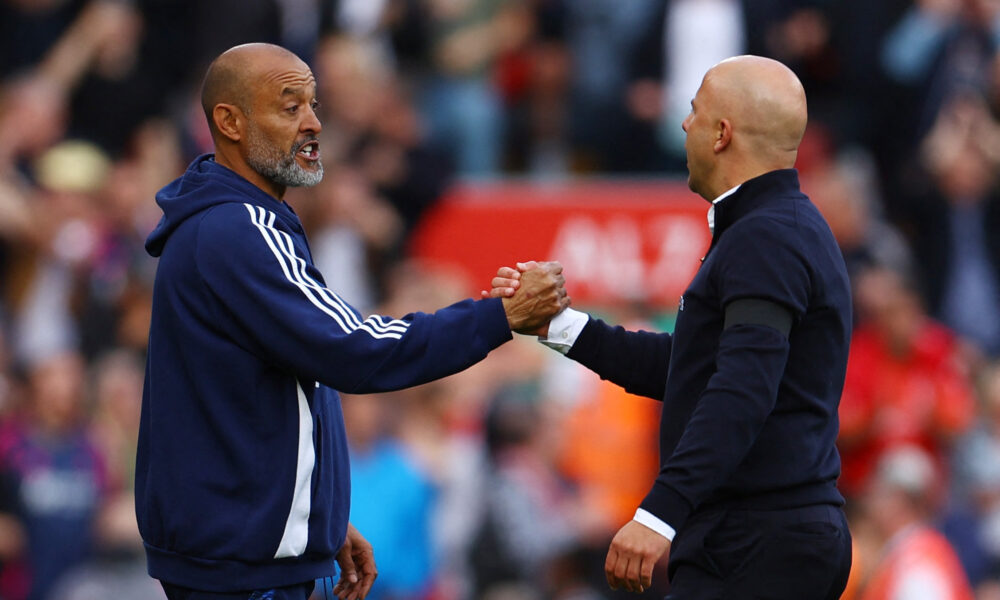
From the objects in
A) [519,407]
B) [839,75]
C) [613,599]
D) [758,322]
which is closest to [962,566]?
[613,599]

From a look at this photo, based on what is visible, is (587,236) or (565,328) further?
(587,236)

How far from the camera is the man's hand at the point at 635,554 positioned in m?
4.16

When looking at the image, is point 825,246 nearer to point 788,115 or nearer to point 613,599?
point 788,115

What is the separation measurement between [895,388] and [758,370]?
16.8 ft

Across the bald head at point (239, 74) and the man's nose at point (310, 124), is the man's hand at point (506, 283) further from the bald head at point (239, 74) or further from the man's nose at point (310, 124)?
the bald head at point (239, 74)

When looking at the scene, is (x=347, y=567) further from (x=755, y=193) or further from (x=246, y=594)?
(x=755, y=193)

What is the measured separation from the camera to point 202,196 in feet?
15.2

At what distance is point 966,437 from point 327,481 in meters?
5.48

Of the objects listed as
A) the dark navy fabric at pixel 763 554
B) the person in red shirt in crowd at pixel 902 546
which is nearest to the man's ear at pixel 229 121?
the dark navy fabric at pixel 763 554

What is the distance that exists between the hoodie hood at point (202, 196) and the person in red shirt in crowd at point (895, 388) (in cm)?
495

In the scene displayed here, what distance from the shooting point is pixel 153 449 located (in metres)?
4.52

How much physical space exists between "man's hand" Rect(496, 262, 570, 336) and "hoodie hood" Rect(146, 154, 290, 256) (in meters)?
0.70

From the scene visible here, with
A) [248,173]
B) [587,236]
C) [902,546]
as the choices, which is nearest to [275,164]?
[248,173]

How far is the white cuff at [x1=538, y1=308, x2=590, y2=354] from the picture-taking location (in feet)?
16.6
